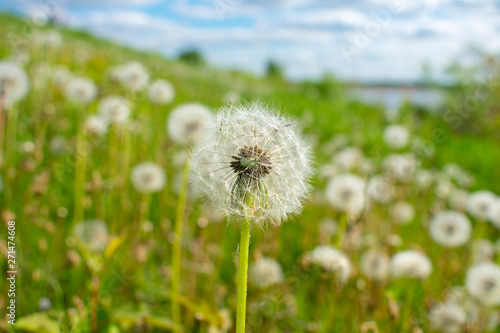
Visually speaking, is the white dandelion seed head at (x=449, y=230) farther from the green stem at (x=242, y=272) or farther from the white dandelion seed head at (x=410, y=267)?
the green stem at (x=242, y=272)

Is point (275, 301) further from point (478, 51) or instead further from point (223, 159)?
point (478, 51)

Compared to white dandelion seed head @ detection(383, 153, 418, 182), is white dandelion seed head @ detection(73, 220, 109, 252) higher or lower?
lower

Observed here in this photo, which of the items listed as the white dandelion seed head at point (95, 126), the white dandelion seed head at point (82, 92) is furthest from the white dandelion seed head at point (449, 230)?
the white dandelion seed head at point (82, 92)

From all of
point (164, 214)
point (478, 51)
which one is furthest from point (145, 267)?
point (478, 51)

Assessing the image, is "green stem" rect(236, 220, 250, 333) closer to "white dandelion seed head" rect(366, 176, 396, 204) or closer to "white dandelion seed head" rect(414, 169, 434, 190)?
"white dandelion seed head" rect(366, 176, 396, 204)

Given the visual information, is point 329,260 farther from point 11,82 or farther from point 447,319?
point 11,82

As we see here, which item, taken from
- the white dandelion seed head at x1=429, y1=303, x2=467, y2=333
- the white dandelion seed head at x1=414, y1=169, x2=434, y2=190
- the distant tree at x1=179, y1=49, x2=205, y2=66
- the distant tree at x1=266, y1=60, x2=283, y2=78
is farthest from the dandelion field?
the distant tree at x1=179, y1=49, x2=205, y2=66
